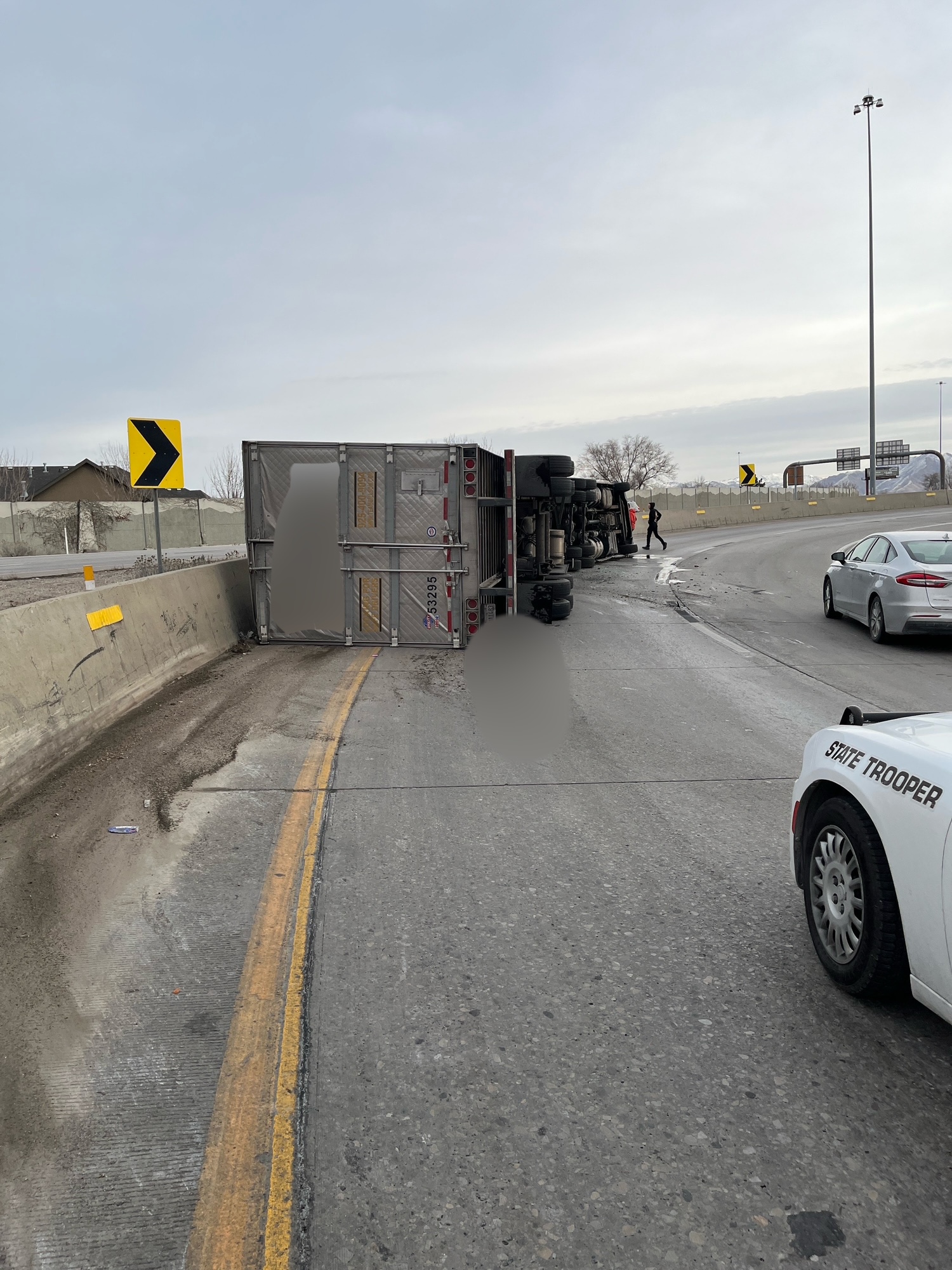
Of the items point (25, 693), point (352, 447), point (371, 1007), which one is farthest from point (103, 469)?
point (371, 1007)

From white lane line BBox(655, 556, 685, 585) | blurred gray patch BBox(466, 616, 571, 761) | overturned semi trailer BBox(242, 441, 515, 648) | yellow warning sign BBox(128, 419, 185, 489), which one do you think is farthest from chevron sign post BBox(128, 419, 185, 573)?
white lane line BBox(655, 556, 685, 585)

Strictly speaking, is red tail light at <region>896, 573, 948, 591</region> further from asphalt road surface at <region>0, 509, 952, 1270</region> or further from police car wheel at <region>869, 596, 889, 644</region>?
asphalt road surface at <region>0, 509, 952, 1270</region>

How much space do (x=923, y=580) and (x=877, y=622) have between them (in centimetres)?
92

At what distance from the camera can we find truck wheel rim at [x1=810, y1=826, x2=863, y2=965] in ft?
11.5

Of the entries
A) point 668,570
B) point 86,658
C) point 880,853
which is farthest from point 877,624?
point 668,570

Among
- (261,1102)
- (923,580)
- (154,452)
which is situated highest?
(154,452)

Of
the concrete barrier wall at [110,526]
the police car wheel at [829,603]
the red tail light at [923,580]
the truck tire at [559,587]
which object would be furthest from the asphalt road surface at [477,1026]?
the concrete barrier wall at [110,526]

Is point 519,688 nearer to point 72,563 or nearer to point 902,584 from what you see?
point 902,584

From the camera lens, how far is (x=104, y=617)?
26.7 feet

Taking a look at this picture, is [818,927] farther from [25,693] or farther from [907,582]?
[907,582]

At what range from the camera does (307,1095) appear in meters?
3.03

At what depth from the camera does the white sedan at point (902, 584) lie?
38.5 feet

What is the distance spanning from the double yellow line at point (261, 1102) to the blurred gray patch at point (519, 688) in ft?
9.47

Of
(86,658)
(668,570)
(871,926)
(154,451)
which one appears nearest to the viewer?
(871,926)
